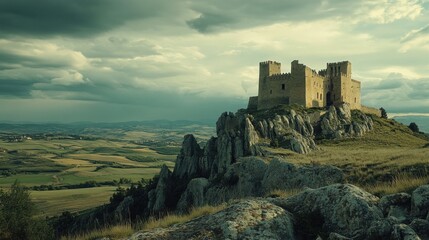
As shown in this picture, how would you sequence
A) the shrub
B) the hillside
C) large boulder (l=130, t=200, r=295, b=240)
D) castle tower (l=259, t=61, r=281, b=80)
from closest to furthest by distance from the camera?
1. large boulder (l=130, t=200, r=295, b=240)
2. the shrub
3. the hillside
4. castle tower (l=259, t=61, r=281, b=80)

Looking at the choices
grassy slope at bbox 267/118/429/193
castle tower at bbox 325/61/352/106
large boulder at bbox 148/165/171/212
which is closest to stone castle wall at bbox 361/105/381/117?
grassy slope at bbox 267/118/429/193

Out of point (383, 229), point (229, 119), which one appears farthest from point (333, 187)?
point (229, 119)

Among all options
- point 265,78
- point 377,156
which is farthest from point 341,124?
point 377,156

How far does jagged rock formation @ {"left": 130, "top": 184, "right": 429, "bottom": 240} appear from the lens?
1142 cm

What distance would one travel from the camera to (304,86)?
343ft

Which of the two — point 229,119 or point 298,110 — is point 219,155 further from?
point 298,110

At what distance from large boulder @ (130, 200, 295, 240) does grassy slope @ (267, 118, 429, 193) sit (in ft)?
26.0

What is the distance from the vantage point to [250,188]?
152 ft

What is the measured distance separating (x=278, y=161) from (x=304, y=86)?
64.3 meters

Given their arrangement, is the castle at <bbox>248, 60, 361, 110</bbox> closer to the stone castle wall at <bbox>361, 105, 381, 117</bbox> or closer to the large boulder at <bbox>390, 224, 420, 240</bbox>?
the stone castle wall at <bbox>361, 105, 381, 117</bbox>

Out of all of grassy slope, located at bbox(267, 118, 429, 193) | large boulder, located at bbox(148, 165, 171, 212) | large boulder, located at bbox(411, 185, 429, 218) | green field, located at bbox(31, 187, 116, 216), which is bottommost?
green field, located at bbox(31, 187, 116, 216)


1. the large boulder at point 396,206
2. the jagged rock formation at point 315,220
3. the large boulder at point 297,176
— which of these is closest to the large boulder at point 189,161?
the large boulder at point 297,176

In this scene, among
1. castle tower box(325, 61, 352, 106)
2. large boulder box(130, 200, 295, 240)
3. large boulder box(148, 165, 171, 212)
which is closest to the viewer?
large boulder box(130, 200, 295, 240)

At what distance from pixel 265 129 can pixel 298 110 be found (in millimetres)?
19330
